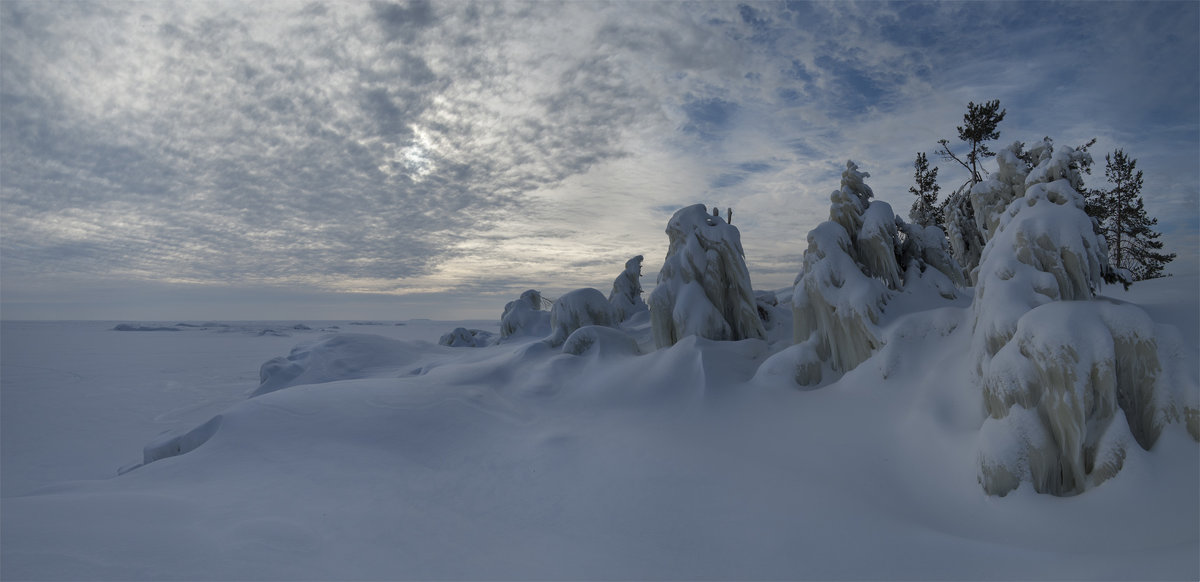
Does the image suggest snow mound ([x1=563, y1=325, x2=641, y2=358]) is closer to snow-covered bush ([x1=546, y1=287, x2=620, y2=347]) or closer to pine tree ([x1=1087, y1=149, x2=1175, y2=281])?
snow-covered bush ([x1=546, y1=287, x2=620, y2=347])

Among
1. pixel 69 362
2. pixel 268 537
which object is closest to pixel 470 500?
pixel 268 537

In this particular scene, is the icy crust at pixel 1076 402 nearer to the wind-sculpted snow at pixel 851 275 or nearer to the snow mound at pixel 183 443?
the wind-sculpted snow at pixel 851 275

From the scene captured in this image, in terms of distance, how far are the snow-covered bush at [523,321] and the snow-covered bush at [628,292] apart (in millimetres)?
5506

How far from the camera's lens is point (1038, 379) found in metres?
6.59

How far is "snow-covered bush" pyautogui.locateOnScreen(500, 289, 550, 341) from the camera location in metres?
30.0

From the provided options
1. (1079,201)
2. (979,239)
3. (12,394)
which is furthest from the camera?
(12,394)

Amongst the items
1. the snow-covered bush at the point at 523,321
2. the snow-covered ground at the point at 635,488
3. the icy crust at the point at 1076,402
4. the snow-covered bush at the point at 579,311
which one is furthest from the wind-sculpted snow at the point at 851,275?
the snow-covered bush at the point at 523,321

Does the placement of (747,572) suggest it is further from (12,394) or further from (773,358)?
(12,394)

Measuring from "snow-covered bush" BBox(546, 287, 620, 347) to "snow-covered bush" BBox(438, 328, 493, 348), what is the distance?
1238 cm

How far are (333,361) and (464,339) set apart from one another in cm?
980

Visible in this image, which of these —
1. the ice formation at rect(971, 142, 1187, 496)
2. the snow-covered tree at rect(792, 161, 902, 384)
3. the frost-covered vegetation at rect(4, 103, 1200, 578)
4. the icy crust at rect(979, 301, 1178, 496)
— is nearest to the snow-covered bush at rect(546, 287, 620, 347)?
the frost-covered vegetation at rect(4, 103, 1200, 578)

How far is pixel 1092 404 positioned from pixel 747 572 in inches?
194

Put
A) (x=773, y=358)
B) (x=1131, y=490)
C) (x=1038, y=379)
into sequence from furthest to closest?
(x=773, y=358) < (x=1038, y=379) < (x=1131, y=490)

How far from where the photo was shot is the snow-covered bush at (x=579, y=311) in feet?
69.8
